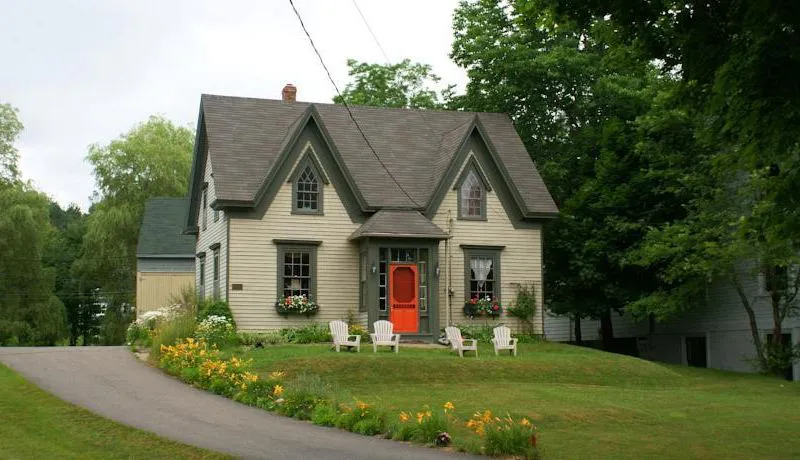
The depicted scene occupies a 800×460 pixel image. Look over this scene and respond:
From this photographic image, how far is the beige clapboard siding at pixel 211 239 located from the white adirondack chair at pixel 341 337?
16.5 feet

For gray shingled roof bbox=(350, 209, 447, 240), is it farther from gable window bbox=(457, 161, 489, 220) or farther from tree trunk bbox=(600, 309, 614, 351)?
tree trunk bbox=(600, 309, 614, 351)

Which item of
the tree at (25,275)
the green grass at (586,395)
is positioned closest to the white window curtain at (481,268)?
the green grass at (586,395)

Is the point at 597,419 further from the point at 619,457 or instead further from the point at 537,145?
the point at 537,145

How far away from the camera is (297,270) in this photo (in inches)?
1144

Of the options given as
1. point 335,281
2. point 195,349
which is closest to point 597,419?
point 195,349

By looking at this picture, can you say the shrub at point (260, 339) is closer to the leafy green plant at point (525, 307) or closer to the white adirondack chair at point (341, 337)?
the white adirondack chair at point (341, 337)

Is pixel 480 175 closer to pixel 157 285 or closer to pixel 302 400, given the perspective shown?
pixel 302 400

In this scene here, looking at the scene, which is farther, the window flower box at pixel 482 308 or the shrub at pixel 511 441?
the window flower box at pixel 482 308

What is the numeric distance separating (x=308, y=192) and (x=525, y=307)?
7623mm

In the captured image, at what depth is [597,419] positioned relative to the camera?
16703 millimetres

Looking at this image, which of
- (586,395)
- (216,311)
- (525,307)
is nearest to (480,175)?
(525,307)

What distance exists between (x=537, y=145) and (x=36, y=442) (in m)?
26.7

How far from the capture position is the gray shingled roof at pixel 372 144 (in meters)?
29.3

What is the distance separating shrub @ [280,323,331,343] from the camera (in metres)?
27.6
